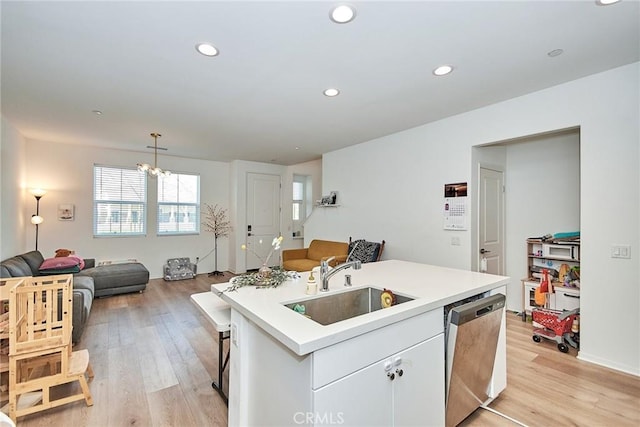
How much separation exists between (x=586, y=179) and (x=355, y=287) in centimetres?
251

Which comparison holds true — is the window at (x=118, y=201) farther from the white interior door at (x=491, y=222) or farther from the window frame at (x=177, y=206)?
the white interior door at (x=491, y=222)

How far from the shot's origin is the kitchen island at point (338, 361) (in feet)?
3.73

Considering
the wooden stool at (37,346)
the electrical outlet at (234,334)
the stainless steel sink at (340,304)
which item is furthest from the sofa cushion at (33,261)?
the stainless steel sink at (340,304)

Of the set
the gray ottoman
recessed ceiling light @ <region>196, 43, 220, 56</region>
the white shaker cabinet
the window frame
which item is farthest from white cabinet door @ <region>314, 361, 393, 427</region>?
the window frame

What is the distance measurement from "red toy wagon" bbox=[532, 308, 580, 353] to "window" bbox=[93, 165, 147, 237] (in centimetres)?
656

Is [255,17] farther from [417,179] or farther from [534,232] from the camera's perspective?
[534,232]

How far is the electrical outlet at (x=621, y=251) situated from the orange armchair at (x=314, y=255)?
3.16 metres

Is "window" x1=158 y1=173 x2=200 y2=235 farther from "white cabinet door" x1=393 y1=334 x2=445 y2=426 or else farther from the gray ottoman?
"white cabinet door" x1=393 y1=334 x2=445 y2=426

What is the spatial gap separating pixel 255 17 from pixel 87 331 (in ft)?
12.3

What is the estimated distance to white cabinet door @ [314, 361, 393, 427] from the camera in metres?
1.12

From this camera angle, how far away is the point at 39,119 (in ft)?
12.5

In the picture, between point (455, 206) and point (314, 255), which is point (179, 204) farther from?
point (455, 206)

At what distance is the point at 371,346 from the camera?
50.6 inches

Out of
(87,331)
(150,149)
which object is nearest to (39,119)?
(150,149)
